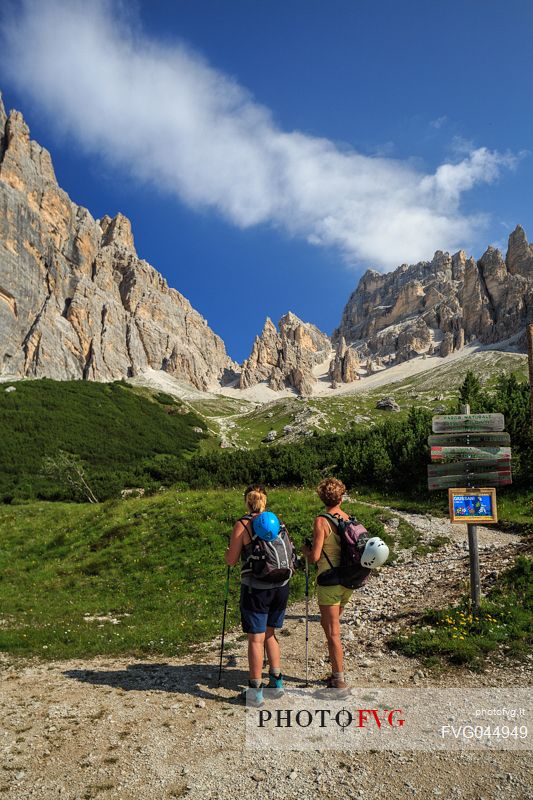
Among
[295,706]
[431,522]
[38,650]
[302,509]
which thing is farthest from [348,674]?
[431,522]

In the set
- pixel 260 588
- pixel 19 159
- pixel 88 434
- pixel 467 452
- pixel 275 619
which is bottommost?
pixel 275 619

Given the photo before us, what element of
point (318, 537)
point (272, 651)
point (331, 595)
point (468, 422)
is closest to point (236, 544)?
point (318, 537)

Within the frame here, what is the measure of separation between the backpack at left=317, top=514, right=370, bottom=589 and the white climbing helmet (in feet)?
0.33

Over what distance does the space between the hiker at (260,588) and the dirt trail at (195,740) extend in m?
0.79

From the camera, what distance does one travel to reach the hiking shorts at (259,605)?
312 inches

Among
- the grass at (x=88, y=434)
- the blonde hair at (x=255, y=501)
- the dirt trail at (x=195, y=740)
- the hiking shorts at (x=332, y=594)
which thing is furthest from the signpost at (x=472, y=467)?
the grass at (x=88, y=434)

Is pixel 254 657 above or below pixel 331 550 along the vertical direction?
below

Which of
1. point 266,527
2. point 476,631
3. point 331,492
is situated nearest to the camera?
point 266,527

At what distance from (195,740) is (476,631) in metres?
6.59

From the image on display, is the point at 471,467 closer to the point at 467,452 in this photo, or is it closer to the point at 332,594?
the point at 467,452

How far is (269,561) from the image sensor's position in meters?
7.87

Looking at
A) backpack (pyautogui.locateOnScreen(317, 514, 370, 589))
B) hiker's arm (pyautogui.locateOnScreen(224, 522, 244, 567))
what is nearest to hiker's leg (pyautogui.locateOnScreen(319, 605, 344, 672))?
backpack (pyautogui.locateOnScreen(317, 514, 370, 589))

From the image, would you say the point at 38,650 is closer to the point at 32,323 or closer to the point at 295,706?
the point at 295,706

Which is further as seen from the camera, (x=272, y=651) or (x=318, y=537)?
(x=272, y=651)
